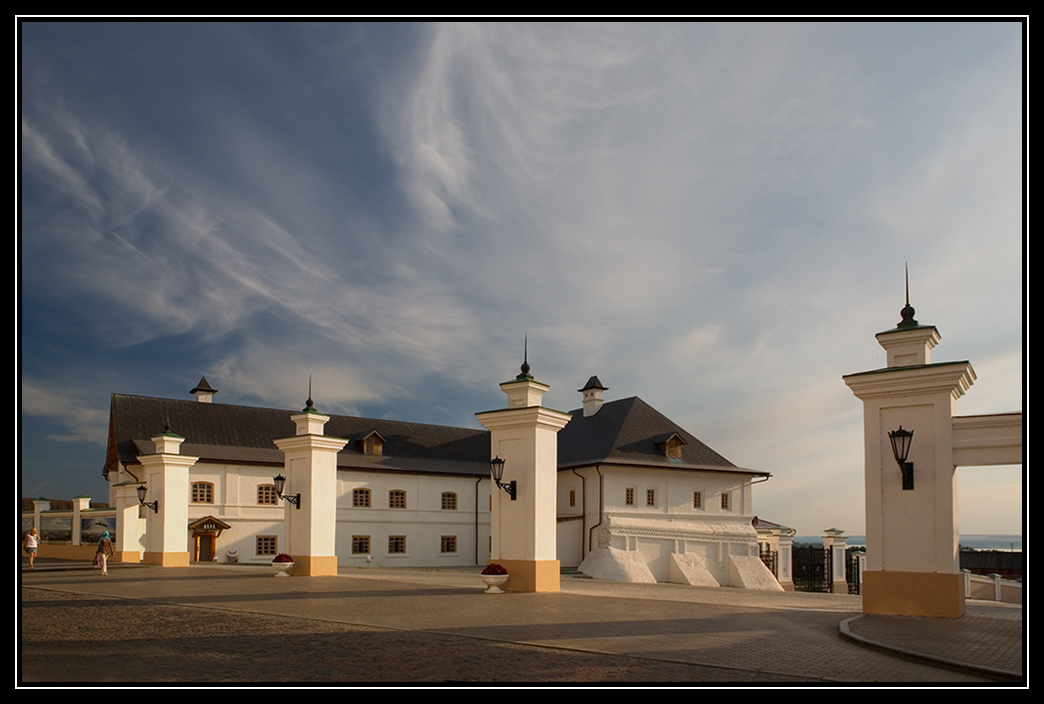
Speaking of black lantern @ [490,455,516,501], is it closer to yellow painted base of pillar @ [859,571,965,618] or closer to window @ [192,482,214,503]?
yellow painted base of pillar @ [859,571,965,618]

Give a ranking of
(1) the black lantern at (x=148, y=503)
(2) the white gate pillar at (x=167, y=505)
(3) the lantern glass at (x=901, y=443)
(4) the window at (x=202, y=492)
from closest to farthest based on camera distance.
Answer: (3) the lantern glass at (x=901, y=443)
(2) the white gate pillar at (x=167, y=505)
(1) the black lantern at (x=148, y=503)
(4) the window at (x=202, y=492)

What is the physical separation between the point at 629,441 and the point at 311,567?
19.2m

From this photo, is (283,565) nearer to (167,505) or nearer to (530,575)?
(530,575)

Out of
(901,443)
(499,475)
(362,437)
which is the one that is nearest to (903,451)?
(901,443)

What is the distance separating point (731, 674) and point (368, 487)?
3429 centimetres

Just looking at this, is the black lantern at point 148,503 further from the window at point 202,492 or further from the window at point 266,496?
the window at point 266,496

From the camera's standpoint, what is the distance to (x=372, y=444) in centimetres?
4216

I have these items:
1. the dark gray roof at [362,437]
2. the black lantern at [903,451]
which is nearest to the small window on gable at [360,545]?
the dark gray roof at [362,437]

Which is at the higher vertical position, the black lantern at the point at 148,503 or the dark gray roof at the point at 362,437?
the dark gray roof at the point at 362,437

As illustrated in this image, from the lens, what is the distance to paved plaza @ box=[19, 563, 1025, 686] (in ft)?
25.5

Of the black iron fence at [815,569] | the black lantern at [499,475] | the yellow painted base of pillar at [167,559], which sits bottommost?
the black iron fence at [815,569]

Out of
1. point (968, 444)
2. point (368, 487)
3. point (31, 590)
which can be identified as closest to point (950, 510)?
point (968, 444)

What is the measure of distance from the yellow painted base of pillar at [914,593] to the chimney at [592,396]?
2970cm

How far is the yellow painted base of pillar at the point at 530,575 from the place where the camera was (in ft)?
55.0
